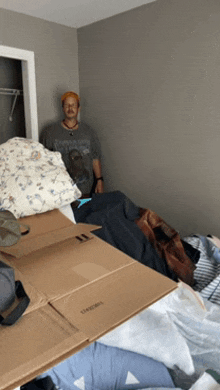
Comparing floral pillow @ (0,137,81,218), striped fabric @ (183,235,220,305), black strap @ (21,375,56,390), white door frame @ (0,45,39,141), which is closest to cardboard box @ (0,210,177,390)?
floral pillow @ (0,137,81,218)

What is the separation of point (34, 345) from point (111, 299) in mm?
200

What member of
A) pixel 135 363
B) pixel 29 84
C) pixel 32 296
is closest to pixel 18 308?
pixel 32 296

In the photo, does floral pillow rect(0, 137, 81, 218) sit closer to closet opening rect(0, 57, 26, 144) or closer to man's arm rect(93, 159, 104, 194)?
man's arm rect(93, 159, 104, 194)

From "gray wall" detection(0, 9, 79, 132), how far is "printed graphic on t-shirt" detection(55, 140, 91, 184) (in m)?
0.40

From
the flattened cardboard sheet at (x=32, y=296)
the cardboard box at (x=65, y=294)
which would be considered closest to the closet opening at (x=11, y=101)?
the cardboard box at (x=65, y=294)

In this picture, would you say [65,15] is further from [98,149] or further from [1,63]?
[98,149]

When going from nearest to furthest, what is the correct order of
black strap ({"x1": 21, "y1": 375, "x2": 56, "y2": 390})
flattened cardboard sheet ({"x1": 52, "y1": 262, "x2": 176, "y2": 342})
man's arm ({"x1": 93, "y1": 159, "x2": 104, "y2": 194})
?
flattened cardboard sheet ({"x1": 52, "y1": 262, "x2": 176, "y2": 342}), black strap ({"x1": 21, "y1": 375, "x2": 56, "y2": 390}), man's arm ({"x1": 93, "y1": 159, "x2": 104, "y2": 194})

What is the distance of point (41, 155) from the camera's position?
1378 mm

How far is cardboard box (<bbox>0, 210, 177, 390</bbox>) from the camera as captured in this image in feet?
1.70

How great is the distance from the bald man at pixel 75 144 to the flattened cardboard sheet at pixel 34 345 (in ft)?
6.60

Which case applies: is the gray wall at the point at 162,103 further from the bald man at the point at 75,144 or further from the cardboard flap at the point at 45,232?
the cardboard flap at the point at 45,232

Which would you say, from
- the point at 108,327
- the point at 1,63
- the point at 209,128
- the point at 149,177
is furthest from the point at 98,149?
the point at 108,327

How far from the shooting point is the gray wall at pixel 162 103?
2094 millimetres

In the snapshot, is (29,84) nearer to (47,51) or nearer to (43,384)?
(47,51)
